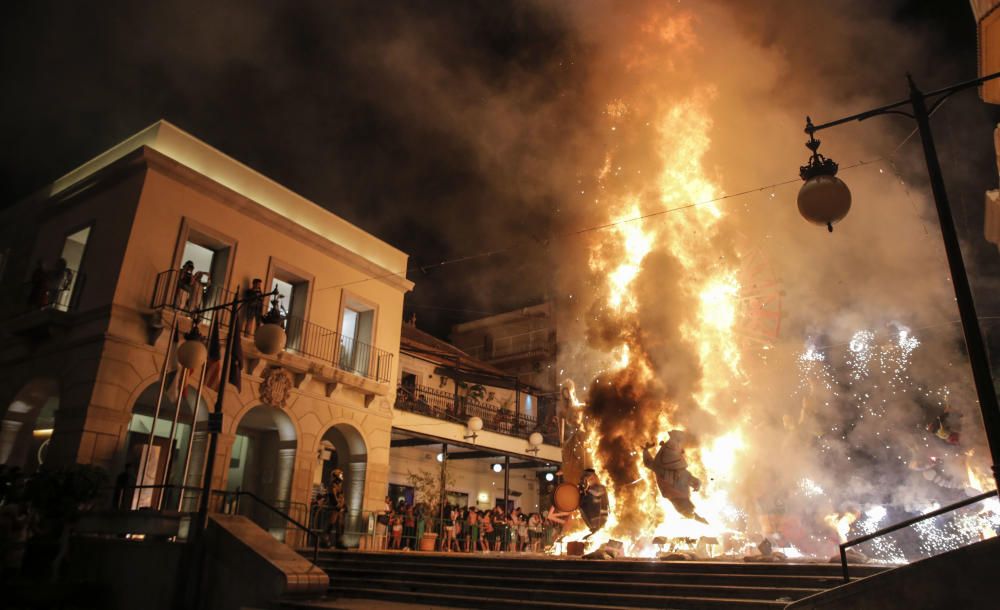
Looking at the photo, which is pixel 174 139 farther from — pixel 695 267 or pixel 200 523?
pixel 695 267

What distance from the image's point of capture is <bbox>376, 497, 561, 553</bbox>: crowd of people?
20.0 m

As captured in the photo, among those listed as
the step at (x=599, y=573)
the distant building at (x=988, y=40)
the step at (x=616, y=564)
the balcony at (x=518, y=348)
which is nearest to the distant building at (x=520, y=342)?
the balcony at (x=518, y=348)

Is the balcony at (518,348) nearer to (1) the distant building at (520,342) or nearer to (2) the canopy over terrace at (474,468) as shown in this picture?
(1) the distant building at (520,342)

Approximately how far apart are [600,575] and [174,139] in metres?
16.2

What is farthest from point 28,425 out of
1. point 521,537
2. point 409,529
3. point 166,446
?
point 521,537

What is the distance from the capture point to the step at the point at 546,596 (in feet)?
28.0

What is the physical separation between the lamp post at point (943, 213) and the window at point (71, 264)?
1767cm

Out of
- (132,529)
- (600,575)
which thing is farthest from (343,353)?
(600,575)

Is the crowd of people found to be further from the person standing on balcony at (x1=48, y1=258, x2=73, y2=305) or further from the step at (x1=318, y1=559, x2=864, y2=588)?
the person standing on balcony at (x1=48, y1=258, x2=73, y2=305)

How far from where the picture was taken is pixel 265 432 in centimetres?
2111

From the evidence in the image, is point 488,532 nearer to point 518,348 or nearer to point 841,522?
point 841,522

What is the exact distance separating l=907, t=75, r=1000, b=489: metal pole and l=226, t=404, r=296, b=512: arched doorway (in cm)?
1722

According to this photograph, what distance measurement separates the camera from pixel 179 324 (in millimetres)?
16234

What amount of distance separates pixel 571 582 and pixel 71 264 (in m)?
17.1
